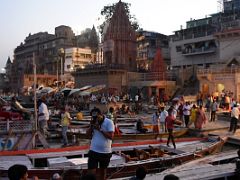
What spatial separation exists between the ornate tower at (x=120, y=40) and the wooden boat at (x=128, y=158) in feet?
111

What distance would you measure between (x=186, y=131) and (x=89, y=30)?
72459mm

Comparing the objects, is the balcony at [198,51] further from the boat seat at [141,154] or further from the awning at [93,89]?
the boat seat at [141,154]

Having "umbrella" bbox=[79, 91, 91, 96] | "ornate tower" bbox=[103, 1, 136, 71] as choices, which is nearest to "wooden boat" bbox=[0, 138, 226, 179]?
"umbrella" bbox=[79, 91, 91, 96]

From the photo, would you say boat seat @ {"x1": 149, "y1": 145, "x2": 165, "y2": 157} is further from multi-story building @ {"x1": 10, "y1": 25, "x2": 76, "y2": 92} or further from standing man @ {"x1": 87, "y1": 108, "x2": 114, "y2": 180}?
multi-story building @ {"x1": 10, "y1": 25, "x2": 76, "y2": 92}

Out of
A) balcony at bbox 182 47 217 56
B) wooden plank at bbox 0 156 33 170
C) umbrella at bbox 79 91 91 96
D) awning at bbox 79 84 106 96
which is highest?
balcony at bbox 182 47 217 56

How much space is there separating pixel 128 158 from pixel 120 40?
37.5 m

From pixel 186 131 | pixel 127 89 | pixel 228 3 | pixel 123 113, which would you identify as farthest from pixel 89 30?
pixel 186 131

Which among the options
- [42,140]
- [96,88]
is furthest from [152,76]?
[42,140]

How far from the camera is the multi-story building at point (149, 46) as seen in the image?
64.3 metres

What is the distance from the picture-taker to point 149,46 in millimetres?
65312

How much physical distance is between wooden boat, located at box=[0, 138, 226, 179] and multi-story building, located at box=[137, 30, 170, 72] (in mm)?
49998

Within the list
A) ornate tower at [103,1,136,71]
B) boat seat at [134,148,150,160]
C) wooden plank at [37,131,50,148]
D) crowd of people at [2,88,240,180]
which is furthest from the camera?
ornate tower at [103,1,136,71]

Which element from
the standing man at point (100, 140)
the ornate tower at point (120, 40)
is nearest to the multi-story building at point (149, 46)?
the ornate tower at point (120, 40)

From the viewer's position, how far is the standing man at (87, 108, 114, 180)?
7.07 metres
